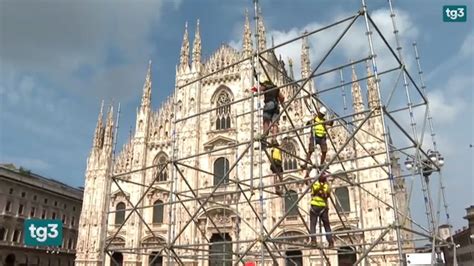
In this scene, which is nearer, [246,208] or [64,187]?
[246,208]

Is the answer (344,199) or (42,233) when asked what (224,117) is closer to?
(344,199)

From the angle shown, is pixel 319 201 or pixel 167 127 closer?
pixel 319 201

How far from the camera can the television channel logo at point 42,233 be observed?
18.2 metres

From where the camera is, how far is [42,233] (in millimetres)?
19578

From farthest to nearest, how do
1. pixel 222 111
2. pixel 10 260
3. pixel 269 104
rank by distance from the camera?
1. pixel 10 260
2. pixel 222 111
3. pixel 269 104

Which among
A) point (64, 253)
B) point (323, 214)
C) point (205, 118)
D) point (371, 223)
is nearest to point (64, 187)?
point (64, 253)

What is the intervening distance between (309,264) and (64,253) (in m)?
26.9

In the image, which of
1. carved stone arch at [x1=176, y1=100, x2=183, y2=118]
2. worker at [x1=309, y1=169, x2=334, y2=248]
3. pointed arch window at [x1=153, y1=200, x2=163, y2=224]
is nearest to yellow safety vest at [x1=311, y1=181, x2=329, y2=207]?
worker at [x1=309, y1=169, x2=334, y2=248]

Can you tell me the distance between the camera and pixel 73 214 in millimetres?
43000

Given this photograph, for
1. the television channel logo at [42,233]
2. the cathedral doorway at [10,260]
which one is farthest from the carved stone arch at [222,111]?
the cathedral doorway at [10,260]

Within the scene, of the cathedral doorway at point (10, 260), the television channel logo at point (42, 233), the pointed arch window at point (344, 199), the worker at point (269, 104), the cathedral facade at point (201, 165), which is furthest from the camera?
the cathedral doorway at point (10, 260)

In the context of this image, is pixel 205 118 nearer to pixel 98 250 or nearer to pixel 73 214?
pixel 98 250

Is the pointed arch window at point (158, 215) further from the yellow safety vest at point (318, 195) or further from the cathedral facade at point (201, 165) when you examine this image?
the yellow safety vest at point (318, 195)

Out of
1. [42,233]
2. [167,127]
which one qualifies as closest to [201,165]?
[167,127]
